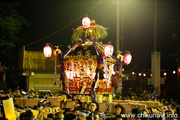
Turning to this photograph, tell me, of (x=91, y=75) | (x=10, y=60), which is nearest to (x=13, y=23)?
(x=10, y=60)

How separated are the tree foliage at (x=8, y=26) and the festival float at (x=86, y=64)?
7.77 metres

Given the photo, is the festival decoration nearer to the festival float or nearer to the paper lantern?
the festival float

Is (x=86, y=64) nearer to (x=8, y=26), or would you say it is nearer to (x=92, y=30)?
(x=92, y=30)

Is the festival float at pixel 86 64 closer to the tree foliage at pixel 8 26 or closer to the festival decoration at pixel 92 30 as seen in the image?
the festival decoration at pixel 92 30

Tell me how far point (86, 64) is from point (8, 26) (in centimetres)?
919

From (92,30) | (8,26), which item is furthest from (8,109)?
(8,26)

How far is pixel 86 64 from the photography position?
13617 mm

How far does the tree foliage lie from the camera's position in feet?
64.2

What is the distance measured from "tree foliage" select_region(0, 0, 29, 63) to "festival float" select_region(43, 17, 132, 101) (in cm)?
777

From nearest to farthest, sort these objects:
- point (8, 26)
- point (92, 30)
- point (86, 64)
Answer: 1. point (92, 30)
2. point (86, 64)
3. point (8, 26)

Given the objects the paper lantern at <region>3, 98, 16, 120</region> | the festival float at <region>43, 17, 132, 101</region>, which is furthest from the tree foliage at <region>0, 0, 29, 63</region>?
the paper lantern at <region>3, 98, 16, 120</region>

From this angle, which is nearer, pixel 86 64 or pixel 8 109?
pixel 8 109

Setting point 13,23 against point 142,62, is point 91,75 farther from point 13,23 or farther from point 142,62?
point 142,62

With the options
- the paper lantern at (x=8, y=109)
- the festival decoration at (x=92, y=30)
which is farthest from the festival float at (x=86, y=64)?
the paper lantern at (x=8, y=109)
